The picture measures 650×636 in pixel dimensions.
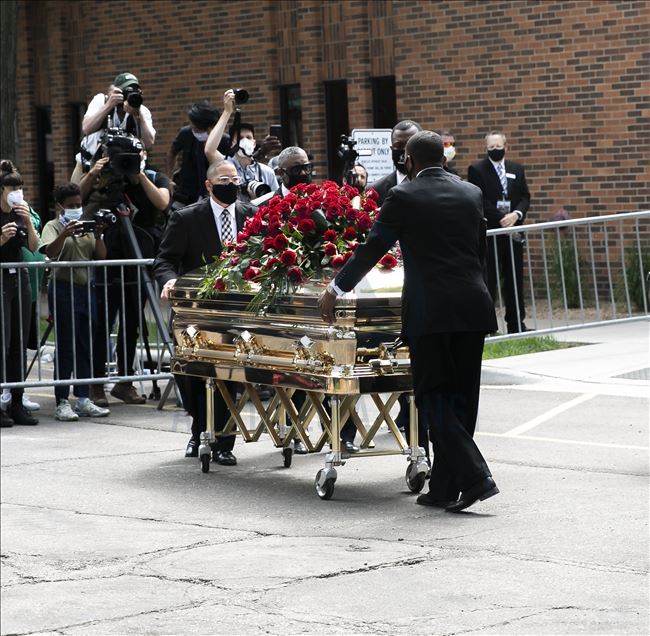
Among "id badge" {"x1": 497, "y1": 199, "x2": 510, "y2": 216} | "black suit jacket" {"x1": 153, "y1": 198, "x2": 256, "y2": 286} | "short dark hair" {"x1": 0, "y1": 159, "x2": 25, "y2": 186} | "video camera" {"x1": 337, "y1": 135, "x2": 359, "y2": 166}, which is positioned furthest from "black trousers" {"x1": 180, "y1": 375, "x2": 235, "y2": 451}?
"id badge" {"x1": 497, "y1": 199, "x2": 510, "y2": 216}

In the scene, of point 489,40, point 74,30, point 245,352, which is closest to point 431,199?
point 245,352

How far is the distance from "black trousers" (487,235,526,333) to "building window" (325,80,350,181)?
5.95 meters

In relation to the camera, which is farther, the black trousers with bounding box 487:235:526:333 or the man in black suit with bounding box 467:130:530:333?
the man in black suit with bounding box 467:130:530:333

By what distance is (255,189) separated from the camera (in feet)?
42.3

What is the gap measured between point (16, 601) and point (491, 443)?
190 inches

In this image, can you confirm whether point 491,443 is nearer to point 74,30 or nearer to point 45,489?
point 45,489

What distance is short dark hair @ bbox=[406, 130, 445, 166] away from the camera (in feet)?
28.2

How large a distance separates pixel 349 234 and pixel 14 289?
398cm

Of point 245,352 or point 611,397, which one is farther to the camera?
point 611,397

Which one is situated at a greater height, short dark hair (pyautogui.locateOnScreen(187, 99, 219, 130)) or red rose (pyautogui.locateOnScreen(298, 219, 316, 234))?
short dark hair (pyautogui.locateOnScreen(187, 99, 219, 130))

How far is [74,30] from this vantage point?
1029 inches

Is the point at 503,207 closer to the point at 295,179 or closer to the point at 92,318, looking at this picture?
the point at 92,318

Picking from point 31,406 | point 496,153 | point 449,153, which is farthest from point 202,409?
point 496,153

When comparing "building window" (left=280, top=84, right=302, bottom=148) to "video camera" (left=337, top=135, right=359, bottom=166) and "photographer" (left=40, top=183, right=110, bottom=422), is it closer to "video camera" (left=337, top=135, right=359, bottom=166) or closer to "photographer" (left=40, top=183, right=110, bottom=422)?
"video camera" (left=337, top=135, right=359, bottom=166)
